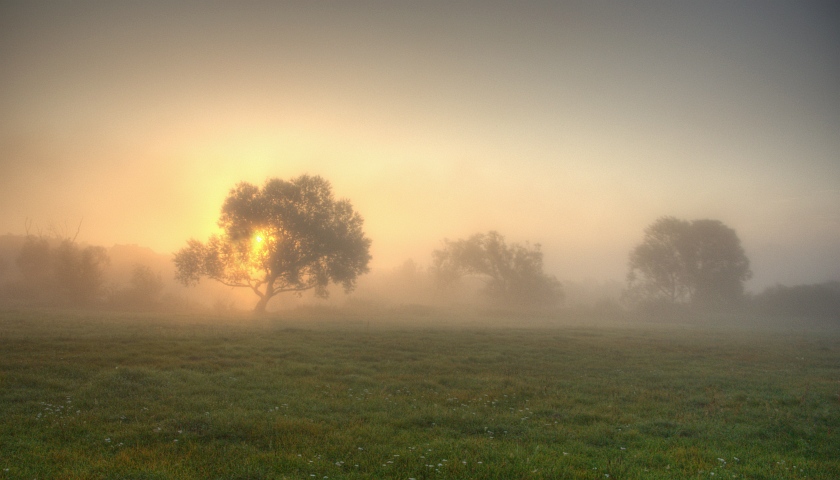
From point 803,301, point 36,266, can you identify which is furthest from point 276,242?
point 803,301

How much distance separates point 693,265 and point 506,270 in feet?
137

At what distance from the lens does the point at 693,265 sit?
322 feet

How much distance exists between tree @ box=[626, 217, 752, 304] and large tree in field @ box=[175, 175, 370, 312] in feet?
232

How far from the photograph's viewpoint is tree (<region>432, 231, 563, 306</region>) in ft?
313

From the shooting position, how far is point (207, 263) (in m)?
58.7

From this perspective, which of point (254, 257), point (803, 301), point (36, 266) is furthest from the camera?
point (803, 301)

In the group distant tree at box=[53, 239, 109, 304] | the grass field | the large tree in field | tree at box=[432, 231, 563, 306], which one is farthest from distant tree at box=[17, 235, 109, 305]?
tree at box=[432, 231, 563, 306]

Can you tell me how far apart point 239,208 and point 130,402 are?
48.2 metres

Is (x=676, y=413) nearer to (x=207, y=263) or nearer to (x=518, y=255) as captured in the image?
(x=207, y=263)

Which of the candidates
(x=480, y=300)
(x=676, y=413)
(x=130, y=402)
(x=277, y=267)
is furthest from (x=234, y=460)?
(x=480, y=300)

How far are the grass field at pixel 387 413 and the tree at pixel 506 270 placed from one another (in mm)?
68204

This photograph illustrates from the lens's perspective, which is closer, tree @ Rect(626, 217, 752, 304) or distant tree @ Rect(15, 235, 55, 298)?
distant tree @ Rect(15, 235, 55, 298)

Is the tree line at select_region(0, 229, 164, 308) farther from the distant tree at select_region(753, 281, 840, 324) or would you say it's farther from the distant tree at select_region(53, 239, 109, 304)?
the distant tree at select_region(753, 281, 840, 324)

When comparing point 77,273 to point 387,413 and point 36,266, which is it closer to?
point 36,266
